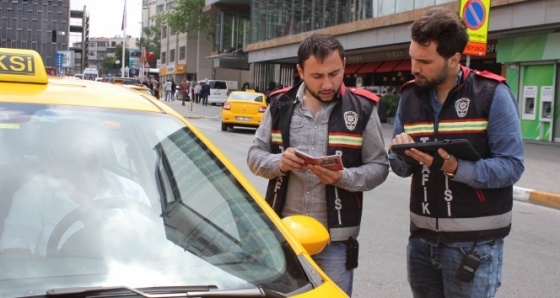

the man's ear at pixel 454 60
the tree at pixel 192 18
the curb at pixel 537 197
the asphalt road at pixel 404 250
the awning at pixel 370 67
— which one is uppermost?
the tree at pixel 192 18

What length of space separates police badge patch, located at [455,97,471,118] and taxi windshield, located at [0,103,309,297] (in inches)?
38.3

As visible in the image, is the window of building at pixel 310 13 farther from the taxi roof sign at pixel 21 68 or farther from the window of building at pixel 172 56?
the window of building at pixel 172 56

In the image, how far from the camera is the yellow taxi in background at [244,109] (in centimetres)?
2156

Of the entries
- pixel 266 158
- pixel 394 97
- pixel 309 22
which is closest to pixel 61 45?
pixel 309 22

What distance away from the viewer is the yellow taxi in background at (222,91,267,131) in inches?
849

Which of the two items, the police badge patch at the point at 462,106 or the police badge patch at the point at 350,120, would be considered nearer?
the police badge patch at the point at 462,106

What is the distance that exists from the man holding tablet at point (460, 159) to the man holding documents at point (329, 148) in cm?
30

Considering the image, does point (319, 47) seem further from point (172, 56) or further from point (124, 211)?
point (172, 56)

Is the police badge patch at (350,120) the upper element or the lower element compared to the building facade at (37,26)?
lower

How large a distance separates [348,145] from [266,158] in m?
0.41

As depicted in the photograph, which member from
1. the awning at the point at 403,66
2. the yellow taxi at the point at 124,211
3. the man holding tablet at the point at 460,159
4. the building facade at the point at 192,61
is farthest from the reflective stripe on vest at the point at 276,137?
the building facade at the point at 192,61

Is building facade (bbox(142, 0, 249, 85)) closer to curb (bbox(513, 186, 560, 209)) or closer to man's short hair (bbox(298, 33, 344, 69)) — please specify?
curb (bbox(513, 186, 560, 209))

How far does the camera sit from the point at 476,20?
12.1 metres

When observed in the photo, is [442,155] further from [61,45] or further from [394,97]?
[61,45]
